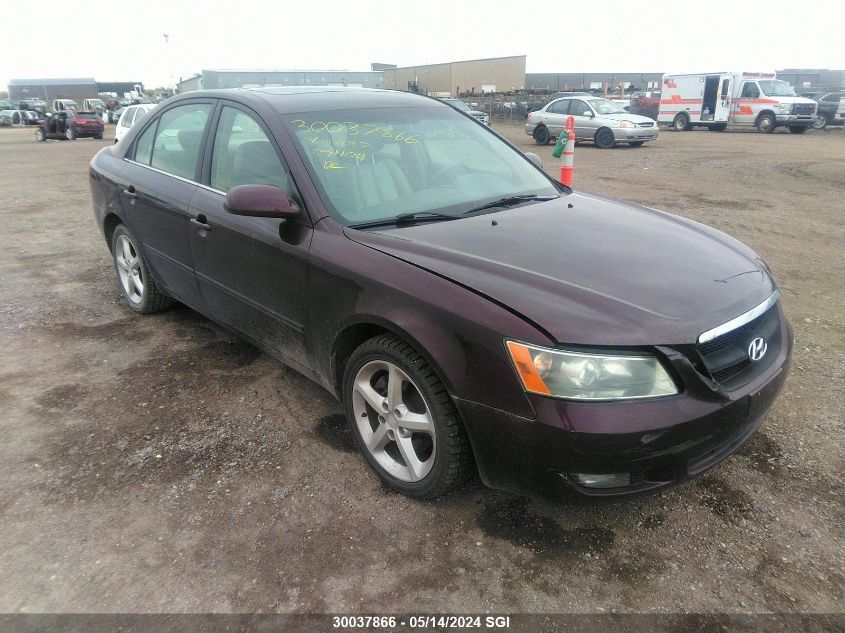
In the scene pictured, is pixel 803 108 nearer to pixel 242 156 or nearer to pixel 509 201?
pixel 509 201

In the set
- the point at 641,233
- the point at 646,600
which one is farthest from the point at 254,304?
the point at 646,600

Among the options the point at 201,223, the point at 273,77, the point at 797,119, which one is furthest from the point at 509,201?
the point at 273,77

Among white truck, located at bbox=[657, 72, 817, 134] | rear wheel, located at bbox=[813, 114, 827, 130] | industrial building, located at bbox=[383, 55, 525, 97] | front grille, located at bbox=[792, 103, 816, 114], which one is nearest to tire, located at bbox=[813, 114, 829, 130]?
rear wheel, located at bbox=[813, 114, 827, 130]

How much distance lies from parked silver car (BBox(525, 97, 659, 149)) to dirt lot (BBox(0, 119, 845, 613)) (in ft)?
48.5

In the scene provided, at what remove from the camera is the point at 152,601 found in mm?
2086

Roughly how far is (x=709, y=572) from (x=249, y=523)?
1.75 meters

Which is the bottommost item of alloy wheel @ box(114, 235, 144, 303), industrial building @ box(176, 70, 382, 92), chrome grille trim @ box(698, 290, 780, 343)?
alloy wheel @ box(114, 235, 144, 303)

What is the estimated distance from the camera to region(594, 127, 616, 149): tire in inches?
706

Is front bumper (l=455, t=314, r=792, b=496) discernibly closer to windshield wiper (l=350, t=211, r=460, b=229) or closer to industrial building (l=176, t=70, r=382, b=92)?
windshield wiper (l=350, t=211, r=460, b=229)

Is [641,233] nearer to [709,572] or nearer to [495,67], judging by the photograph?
[709,572]

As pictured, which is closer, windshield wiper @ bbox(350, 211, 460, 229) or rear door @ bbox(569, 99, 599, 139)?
windshield wiper @ bbox(350, 211, 460, 229)

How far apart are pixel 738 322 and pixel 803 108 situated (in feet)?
80.1

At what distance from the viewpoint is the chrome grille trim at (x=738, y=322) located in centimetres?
210

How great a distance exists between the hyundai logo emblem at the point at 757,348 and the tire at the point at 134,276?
12.4 feet
